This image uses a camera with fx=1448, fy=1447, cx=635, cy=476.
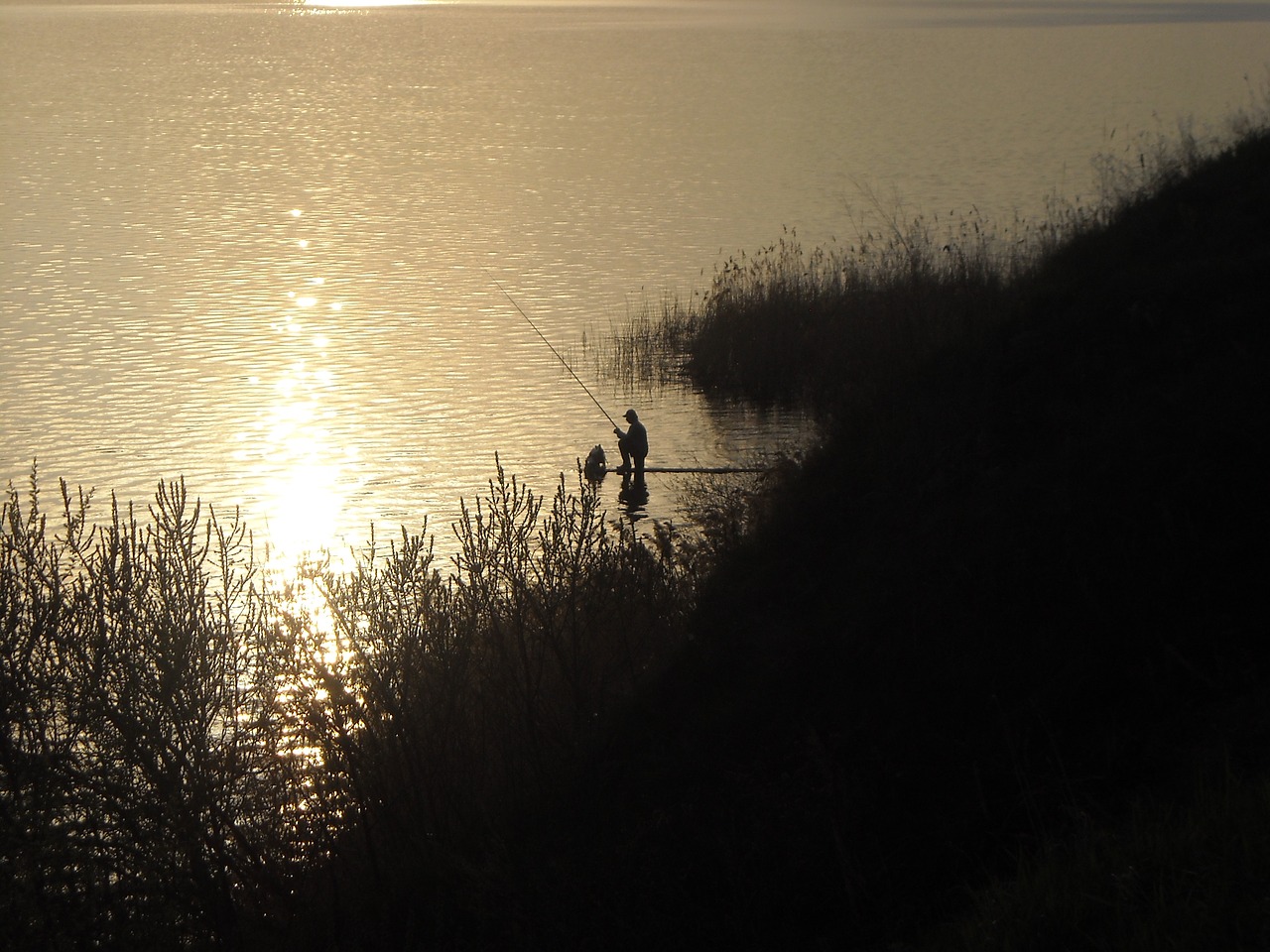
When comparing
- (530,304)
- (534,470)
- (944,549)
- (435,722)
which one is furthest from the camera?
(530,304)

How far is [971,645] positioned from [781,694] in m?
1.20

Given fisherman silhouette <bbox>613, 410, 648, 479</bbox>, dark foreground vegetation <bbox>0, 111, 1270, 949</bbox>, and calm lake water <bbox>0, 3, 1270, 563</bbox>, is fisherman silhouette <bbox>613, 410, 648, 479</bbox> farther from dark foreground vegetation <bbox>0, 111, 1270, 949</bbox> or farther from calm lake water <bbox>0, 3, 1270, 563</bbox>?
dark foreground vegetation <bbox>0, 111, 1270, 949</bbox>

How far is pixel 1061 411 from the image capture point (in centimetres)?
969

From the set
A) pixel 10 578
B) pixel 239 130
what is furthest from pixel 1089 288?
pixel 239 130

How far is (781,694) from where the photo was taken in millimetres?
8883

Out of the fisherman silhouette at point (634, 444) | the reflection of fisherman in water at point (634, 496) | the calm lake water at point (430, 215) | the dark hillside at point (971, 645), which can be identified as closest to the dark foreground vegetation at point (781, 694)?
the dark hillside at point (971, 645)

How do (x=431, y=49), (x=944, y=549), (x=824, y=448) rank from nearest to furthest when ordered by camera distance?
(x=944, y=549), (x=824, y=448), (x=431, y=49)

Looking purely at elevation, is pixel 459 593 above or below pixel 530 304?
below

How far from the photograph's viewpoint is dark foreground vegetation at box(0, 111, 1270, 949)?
24.7 ft

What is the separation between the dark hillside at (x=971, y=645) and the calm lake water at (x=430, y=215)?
7789 mm

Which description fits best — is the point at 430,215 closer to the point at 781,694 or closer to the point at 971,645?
the point at 781,694

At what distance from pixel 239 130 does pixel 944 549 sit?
55295 millimetres

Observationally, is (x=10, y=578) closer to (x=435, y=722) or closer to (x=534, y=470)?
(x=435, y=722)

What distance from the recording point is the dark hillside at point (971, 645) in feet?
24.2
